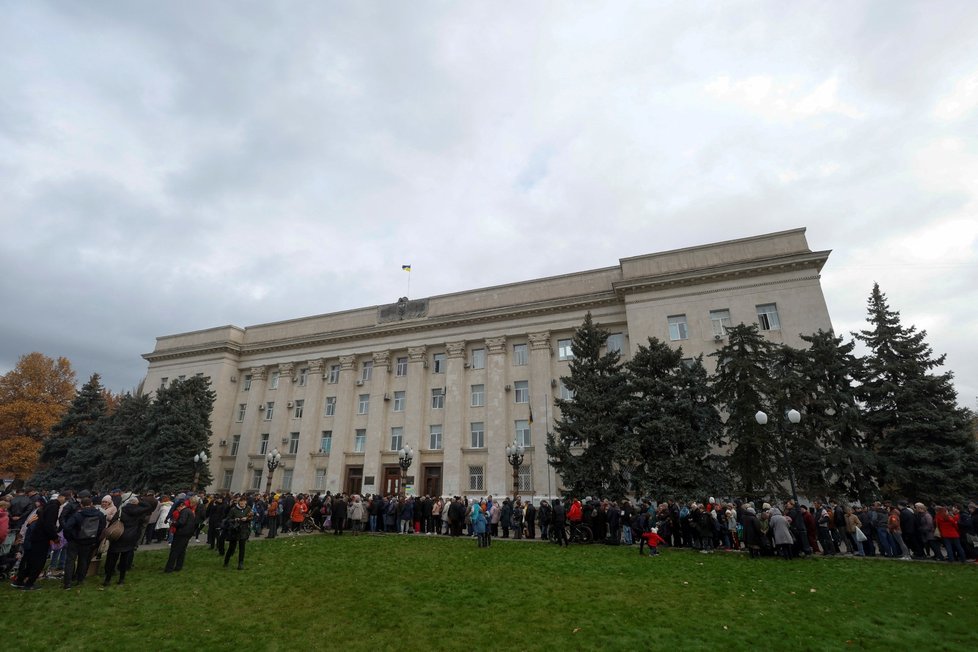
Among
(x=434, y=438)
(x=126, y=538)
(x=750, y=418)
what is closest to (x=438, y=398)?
(x=434, y=438)

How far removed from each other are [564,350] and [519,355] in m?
3.21

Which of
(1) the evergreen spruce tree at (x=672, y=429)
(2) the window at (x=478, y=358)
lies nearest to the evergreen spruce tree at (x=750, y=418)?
(1) the evergreen spruce tree at (x=672, y=429)

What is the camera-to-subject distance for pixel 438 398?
35000 mm

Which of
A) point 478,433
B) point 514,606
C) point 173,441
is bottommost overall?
point 514,606

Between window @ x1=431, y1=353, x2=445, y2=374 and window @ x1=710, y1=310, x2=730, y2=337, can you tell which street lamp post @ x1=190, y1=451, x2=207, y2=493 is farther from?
window @ x1=710, y1=310, x2=730, y2=337

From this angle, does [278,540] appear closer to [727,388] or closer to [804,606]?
[804,606]

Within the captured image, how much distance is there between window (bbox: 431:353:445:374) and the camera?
35812 mm

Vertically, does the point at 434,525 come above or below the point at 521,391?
below

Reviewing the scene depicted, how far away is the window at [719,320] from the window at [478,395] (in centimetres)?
1510

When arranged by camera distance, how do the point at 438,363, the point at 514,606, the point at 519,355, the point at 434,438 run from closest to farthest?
the point at 514,606 < the point at 519,355 < the point at 434,438 < the point at 438,363

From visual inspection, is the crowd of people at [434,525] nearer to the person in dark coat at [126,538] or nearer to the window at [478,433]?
the person in dark coat at [126,538]

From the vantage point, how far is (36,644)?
259 inches

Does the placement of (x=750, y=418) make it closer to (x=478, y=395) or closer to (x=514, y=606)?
(x=514, y=606)

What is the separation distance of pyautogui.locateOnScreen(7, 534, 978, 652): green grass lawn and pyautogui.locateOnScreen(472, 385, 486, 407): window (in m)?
20.5
